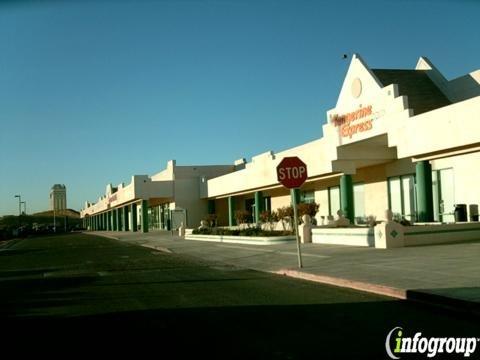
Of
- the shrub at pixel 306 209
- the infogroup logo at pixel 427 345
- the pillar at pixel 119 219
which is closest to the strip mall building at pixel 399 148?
the shrub at pixel 306 209

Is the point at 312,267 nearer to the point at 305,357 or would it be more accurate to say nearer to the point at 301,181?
the point at 301,181

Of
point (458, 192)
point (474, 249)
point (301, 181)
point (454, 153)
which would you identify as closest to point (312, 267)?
point (301, 181)

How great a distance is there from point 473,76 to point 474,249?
1426 cm

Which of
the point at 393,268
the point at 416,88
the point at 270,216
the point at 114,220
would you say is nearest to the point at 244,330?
the point at 393,268

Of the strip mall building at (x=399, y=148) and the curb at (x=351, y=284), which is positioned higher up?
the strip mall building at (x=399, y=148)

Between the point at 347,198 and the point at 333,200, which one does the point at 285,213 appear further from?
the point at 333,200

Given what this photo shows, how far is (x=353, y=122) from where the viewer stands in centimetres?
3341

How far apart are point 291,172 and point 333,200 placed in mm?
27097

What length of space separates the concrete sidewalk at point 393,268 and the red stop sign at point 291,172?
2430 millimetres

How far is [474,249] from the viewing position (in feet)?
64.1

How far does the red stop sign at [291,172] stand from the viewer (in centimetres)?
1805

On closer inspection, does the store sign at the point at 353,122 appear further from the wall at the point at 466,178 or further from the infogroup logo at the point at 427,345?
the infogroup logo at the point at 427,345

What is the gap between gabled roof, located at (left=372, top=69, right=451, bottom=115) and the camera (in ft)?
103

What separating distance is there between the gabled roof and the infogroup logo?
23.8 metres
